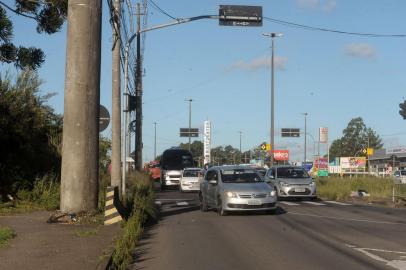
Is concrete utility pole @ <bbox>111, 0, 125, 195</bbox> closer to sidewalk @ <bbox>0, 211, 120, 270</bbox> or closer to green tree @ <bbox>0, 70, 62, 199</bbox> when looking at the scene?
green tree @ <bbox>0, 70, 62, 199</bbox>

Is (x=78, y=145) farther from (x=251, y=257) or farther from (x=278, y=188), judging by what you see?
(x=278, y=188)

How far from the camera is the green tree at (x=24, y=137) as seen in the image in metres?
18.7

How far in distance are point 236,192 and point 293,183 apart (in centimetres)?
831

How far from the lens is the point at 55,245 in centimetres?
1053

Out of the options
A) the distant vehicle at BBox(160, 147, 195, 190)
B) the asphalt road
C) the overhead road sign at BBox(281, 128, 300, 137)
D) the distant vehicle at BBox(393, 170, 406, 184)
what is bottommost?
the asphalt road

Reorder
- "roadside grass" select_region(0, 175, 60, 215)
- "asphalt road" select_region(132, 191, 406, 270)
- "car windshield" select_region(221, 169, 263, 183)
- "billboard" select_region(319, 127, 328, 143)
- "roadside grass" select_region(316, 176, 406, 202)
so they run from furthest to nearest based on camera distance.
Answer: "billboard" select_region(319, 127, 328, 143) → "roadside grass" select_region(316, 176, 406, 202) → "car windshield" select_region(221, 169, 263, 183) → "roadside grass" select_region(0, 175, 60, 215) → "asphalt road" select_region(132, 191, 406, 270)

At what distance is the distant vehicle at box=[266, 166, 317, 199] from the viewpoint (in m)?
26.0

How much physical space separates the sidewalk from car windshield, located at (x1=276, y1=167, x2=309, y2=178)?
15.0m

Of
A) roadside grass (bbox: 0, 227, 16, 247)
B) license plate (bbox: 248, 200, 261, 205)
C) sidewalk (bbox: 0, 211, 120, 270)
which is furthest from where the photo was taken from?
license plate (bbox: 248, 200, 261, 205)

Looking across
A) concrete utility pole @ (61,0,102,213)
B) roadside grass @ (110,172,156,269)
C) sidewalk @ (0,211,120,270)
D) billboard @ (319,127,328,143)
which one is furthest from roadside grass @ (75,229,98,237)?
billboard @ (319,127,328,143)

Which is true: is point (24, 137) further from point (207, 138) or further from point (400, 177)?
point (207, 138)

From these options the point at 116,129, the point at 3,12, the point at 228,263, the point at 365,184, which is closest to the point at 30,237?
the point at 228,263

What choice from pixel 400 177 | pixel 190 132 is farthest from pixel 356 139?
pixel 400 177

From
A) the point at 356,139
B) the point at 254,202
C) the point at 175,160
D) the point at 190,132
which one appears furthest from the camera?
the point at 356,139
